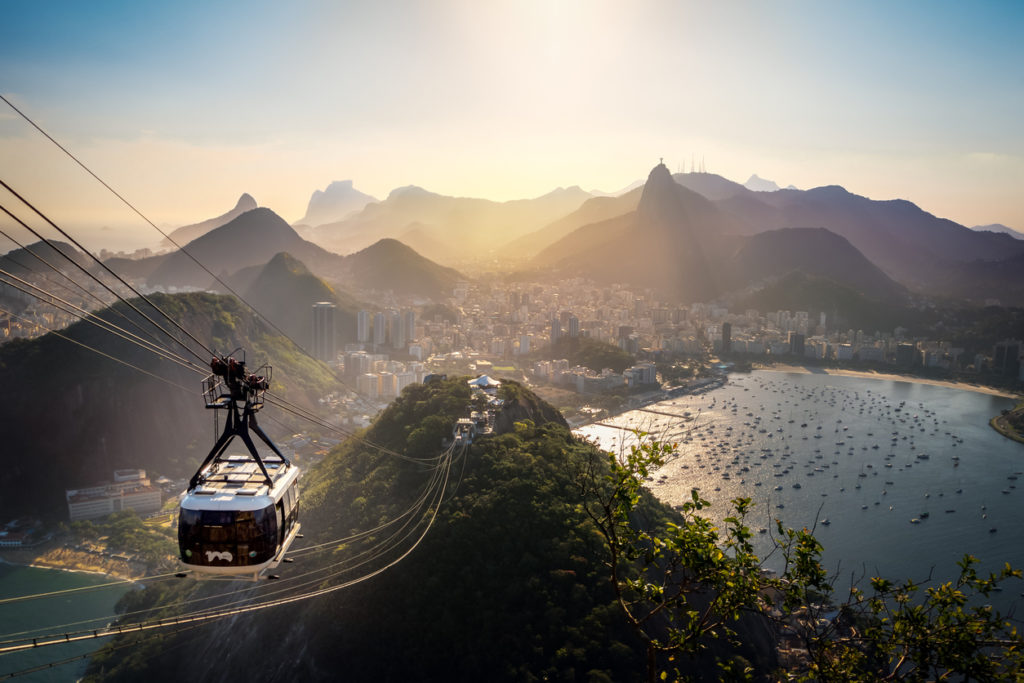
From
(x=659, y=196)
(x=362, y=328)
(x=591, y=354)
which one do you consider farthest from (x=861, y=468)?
(x=659, y=196)

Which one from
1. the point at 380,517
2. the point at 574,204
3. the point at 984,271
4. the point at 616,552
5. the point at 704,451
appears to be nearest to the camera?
the point at 616,552

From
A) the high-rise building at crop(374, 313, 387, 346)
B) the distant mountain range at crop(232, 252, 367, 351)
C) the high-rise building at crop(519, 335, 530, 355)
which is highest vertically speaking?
the distant mountain range at crop(232, 252, 367, 351)

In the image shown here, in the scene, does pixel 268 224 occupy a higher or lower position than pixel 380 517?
higher

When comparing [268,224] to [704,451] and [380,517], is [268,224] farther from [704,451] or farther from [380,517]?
[380,517]

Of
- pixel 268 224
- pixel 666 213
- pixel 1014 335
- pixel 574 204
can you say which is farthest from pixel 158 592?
pixel 574 204

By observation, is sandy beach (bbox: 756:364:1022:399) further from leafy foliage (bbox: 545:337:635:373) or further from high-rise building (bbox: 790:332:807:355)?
leafy foliage (bbox: 545:337:635:373)

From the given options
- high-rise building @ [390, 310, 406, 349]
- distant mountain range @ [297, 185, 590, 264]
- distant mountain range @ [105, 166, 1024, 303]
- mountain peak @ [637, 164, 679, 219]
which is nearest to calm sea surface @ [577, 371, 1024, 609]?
high-rise building @ [390, 310, 406, 349]
